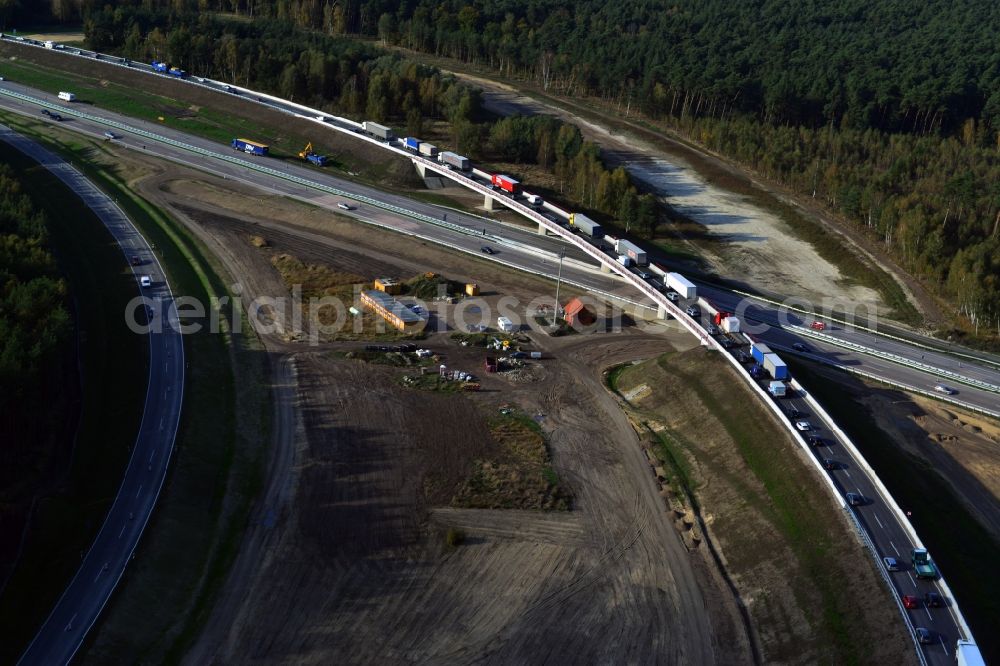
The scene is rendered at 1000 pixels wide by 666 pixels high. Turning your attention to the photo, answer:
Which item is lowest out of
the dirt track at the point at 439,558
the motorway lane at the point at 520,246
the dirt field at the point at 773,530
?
the dirt track at the point at 439,558

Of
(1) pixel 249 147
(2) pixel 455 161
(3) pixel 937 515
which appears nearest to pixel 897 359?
(3) pixel 937 515

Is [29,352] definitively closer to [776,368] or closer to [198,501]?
[198,501]

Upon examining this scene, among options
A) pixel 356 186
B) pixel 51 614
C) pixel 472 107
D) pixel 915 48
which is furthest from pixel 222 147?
pixel 915 48

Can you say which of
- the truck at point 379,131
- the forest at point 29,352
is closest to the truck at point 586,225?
the truck at point 379,131

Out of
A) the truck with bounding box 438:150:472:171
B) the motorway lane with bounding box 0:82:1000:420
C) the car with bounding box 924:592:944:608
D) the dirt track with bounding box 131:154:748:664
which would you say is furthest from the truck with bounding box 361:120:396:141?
the car with bounding box 924:592:944:608

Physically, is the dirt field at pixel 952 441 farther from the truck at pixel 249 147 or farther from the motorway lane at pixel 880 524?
the truck at pixel 249 147

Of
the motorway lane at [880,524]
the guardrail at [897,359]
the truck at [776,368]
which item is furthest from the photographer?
the guardrail at [897,359]

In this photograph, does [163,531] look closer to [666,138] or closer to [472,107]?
[472,107]
